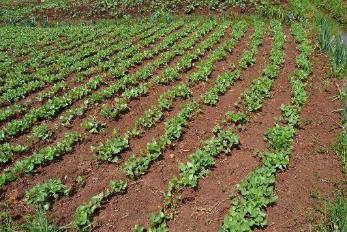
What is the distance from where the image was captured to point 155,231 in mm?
5383

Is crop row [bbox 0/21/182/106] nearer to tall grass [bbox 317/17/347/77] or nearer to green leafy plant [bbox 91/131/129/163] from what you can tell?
green leafy plant [bbox 91/131/129/163]

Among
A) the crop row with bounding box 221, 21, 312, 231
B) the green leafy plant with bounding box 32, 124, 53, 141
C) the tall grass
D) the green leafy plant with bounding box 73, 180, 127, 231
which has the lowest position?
the green leafy plant with bounding box 32, 124, 53, 141

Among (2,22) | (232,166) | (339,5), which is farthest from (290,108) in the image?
(2,22)

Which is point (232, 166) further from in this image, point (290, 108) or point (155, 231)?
point (290, 108)

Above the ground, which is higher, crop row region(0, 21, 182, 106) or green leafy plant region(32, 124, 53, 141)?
green leafy plant region(32, 124, 53, 141)

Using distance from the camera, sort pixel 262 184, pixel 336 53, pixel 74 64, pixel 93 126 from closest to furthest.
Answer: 1. pixel 262 184
2. pixel 93 126
3. pixel 336 53
4. pixel 74 64

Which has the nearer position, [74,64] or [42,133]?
[42,133]

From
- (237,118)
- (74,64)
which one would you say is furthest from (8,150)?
(74,64)

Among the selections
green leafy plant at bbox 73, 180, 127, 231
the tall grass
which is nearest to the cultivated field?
green leafy plant at bbox 73, 180, 127, 231

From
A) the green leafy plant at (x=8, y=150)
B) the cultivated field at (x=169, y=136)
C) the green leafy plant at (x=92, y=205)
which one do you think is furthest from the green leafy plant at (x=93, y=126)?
the green leafy plant at (x=92, y=205)

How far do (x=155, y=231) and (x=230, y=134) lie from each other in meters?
2.86

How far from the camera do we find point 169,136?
768 cm

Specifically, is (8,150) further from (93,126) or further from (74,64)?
(74,64)

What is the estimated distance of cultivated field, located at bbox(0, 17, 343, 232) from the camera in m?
5.98
